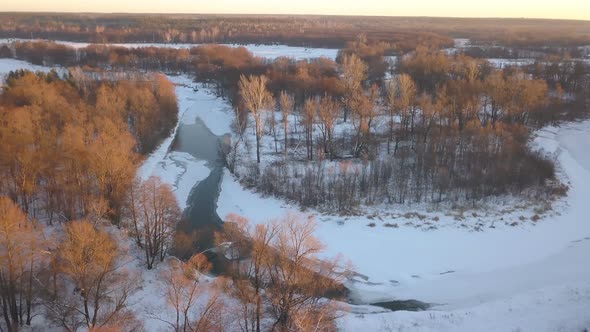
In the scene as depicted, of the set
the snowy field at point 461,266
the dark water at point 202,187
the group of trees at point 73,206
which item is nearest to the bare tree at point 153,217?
the group of trees at point 73,206

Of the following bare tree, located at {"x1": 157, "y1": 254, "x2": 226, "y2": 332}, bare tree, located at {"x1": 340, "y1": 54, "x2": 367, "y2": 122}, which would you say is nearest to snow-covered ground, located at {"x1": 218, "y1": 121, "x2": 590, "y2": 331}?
bare tree, located at {"x1": 157, "y1": 254, "x2": 226, "y2": 332}

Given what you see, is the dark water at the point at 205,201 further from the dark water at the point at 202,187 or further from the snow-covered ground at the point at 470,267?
the snow-covered ground at the point at 470,267

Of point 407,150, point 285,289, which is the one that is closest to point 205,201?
point 285,289

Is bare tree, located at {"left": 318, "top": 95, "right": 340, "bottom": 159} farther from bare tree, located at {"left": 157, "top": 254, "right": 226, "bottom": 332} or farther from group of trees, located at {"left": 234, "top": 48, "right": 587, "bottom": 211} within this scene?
bare tree, located at {"left": 157, "top": 254, "right": 226, "bottom": 332}

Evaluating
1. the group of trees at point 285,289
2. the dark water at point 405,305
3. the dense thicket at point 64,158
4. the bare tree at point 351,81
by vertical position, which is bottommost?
the dark water at point 405,305

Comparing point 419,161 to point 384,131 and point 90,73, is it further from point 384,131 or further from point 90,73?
point 90,73

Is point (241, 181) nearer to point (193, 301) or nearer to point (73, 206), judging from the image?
point (73, 206)
